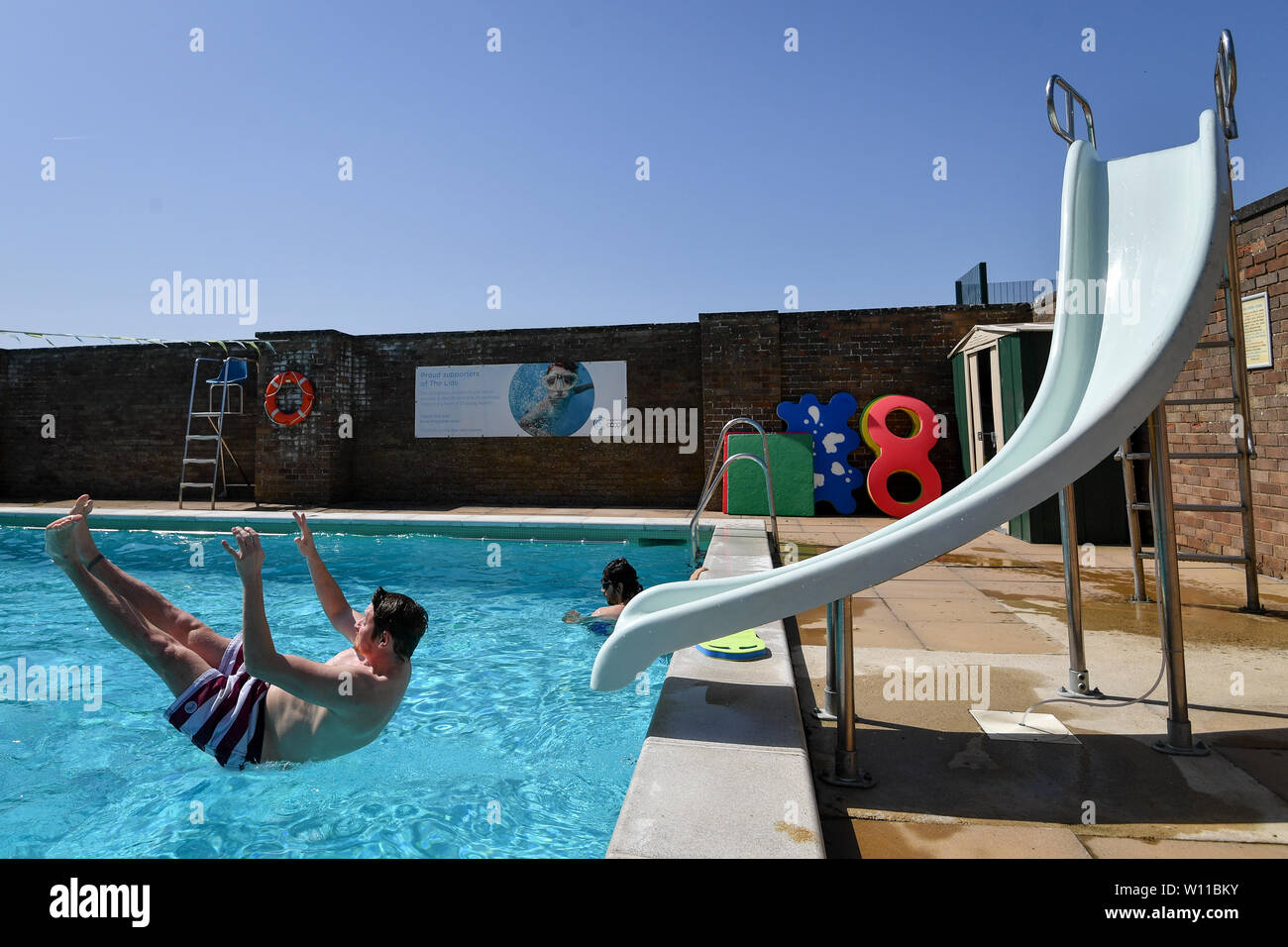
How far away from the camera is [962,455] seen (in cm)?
881

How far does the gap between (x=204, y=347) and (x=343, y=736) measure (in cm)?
1090

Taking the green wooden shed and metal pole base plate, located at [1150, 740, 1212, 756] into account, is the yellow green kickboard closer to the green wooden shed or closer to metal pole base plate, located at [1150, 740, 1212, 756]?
metal pole base plate, located at [1150, 740, 1212, 756]

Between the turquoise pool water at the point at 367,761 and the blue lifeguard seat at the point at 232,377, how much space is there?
17.7ft

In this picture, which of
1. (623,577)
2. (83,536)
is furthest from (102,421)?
(83,536)

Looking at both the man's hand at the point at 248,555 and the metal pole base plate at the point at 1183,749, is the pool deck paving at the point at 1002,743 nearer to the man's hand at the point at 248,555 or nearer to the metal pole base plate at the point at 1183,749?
the metal pole base plate at the point at 1183,749

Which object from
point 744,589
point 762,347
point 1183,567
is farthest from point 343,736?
point 762,347

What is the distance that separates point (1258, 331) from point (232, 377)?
1190 centimetres

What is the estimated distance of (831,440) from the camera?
367 inches

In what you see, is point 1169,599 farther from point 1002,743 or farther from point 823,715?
point 823,715

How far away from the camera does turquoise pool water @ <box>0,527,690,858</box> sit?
2316 millimetres

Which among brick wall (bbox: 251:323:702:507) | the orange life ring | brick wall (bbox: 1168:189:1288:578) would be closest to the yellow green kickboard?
brick wall (bbox: 1168:189:1288:578)

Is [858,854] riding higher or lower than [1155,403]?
lower
